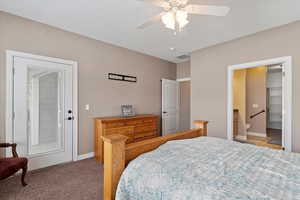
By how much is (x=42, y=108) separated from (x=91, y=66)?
129cm

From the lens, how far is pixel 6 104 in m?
2.38

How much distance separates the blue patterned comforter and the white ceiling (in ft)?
6.59

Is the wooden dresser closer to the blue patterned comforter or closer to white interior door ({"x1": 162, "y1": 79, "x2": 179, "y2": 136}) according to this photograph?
white interior door ({"x1": 162, "y1": 79, "x2": 179, "y2": 136})

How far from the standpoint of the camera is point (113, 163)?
123 cm

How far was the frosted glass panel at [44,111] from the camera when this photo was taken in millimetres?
2670

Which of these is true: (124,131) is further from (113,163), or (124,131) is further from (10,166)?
(113,163)

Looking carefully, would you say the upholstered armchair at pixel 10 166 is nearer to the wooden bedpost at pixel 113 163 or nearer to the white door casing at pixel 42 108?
the white door casing at pixel 42 108

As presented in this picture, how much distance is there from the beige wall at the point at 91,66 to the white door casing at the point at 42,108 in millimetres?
119

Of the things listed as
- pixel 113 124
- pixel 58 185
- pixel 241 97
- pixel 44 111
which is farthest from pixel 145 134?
pixel 241 97

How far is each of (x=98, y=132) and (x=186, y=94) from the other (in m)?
3.60

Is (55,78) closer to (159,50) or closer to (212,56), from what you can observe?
(159,50)

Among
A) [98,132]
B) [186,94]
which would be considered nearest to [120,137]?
[98,132]

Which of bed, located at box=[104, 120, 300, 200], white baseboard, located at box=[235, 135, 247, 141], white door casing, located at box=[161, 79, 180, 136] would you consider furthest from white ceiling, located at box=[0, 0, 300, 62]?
white baseboard, located at box=[235, 135, 247, 141]

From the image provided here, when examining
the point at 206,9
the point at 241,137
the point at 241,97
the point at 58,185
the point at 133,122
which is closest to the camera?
the point at 206,9
